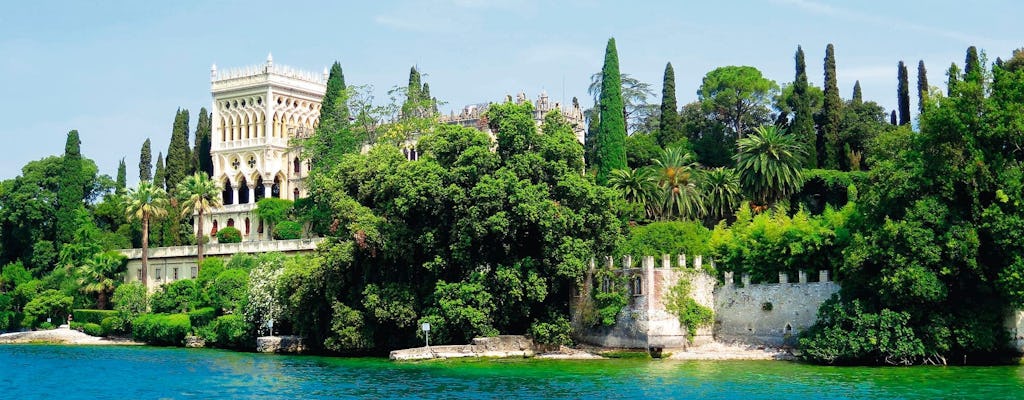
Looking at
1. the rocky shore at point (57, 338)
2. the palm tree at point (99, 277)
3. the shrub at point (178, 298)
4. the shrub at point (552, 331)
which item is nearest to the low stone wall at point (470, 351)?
the shrub at point (552, 331)

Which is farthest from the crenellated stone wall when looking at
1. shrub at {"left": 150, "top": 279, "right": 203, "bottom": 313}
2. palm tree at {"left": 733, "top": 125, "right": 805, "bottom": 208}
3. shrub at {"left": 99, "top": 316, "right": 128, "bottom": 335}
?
shrub at {"left": 99, "top": 316, "right": 128, "bottom": 335}

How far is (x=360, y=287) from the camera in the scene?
4934 cm

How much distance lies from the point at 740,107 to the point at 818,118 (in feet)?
19.8

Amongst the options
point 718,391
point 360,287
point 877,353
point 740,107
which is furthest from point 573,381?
point 740,107

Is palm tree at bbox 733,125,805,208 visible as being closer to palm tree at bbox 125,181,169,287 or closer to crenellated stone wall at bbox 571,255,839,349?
crenellated stone wall at bbox 571,255,839,349

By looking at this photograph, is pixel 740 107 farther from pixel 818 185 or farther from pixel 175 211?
pixel 175 211

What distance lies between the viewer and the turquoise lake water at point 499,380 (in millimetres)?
34156

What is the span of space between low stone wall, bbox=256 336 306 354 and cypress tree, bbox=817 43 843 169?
94.8 feet

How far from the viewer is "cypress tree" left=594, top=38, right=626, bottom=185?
5997 cm

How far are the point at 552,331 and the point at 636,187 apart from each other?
42.9 feet

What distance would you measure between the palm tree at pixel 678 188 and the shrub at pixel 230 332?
19.6 meters

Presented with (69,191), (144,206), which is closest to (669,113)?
(144,206)

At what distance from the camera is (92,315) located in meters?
66.8

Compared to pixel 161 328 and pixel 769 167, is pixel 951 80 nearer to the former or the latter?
pixel 769 167
